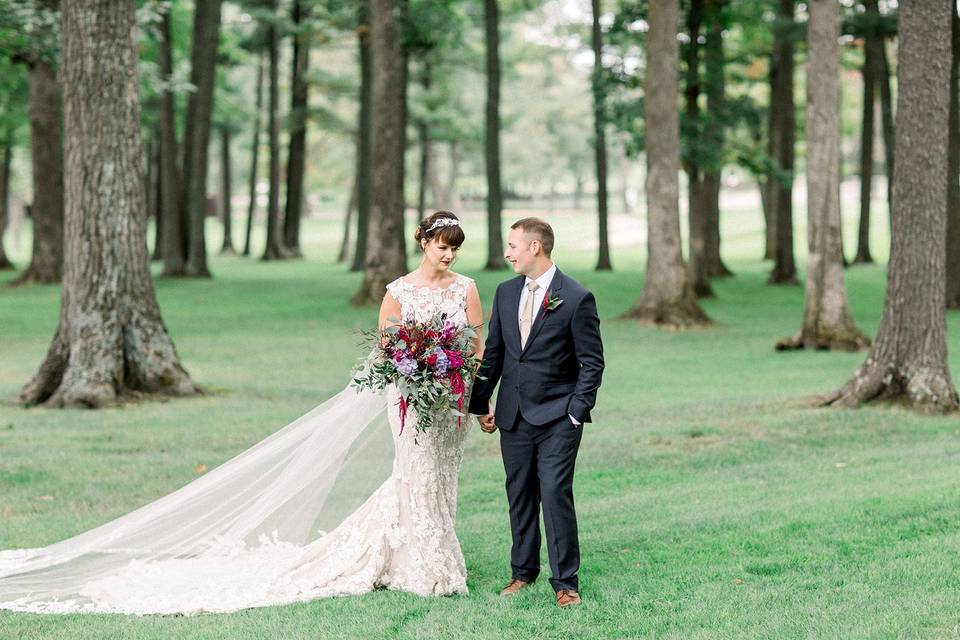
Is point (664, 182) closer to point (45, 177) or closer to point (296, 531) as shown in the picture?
point (296, 531)

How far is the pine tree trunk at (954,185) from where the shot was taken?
25.5 meters

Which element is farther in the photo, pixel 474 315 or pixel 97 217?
pixel 97 217

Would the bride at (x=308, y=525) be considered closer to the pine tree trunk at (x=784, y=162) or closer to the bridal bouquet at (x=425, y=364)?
the bridal bouquet at (x=425, y=364)

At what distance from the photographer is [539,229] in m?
6.31

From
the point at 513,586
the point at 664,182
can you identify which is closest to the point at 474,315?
the point at 513,586

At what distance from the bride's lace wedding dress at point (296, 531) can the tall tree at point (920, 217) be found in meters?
7.71

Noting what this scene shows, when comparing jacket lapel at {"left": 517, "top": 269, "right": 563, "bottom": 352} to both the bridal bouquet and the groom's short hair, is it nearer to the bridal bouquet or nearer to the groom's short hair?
the groom's short hair

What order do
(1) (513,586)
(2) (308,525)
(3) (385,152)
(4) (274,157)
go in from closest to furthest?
(1) (513,586), (2) (308,525), (3) (385,152), (4) (274,157)

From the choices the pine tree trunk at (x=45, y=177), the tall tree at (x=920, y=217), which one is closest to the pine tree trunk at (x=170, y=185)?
the pine tree trunk at (x=45, y=177)

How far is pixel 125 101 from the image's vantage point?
14219mm

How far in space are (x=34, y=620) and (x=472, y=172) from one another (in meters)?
72.5

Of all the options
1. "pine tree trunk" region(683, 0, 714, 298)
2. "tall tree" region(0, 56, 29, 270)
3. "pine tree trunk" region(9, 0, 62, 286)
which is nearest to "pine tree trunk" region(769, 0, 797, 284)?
"pine tree trunk" region(683, 0, 714, 298)

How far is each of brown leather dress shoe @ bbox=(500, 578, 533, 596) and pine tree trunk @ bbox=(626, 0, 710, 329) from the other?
1708 cm

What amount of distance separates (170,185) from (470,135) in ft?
48.7
